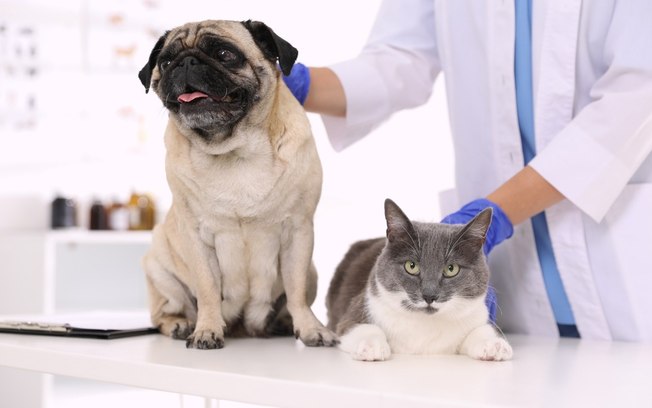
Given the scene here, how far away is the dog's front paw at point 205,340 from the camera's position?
1223 millimetres

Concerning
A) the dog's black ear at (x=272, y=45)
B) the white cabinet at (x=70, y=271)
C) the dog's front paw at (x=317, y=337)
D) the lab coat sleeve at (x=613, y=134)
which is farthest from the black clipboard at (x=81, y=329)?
the white cabinet at (x=70, y=271)

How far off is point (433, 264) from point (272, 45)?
0.45 metres

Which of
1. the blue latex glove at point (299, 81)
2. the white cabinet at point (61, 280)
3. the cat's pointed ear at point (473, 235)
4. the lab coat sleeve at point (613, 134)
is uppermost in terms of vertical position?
the blue latex glove at point (299, 81)

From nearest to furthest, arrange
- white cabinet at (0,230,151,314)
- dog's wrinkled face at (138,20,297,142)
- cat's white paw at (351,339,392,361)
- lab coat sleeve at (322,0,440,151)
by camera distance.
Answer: cat's white paw at (351,339,392,361), dog's wrinkled face at (138,20,297,142), lab coat sleeve at (322,0,440,151), white cabinet at (0,230,151,314)

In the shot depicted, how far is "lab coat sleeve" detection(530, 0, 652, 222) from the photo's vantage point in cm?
139

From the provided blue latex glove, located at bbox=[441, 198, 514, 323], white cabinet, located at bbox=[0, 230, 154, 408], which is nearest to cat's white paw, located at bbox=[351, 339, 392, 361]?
blue latex glove, located at bbox=[441, 198, 514, 323]

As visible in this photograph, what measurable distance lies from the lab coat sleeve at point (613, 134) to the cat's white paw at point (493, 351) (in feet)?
1.25

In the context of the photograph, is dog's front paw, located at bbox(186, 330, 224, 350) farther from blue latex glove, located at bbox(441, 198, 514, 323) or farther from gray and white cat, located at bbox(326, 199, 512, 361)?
blue latex glove, located at bbox(441, 198, 514, 323)

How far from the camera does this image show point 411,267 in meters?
1.19

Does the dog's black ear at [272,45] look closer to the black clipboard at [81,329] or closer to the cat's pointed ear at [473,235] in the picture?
the cat's pointed ear at [473,235]

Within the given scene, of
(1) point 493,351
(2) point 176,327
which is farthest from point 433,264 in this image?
(2) point 176,327

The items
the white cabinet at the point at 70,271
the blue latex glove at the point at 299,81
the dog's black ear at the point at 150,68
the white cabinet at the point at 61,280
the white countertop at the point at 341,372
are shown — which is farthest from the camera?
the white cabinet at the point at 70,271

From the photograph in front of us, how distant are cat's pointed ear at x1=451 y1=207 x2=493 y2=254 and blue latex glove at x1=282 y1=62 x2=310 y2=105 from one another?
56cm

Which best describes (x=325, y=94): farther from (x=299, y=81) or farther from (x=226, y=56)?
(x=226, y=56)
